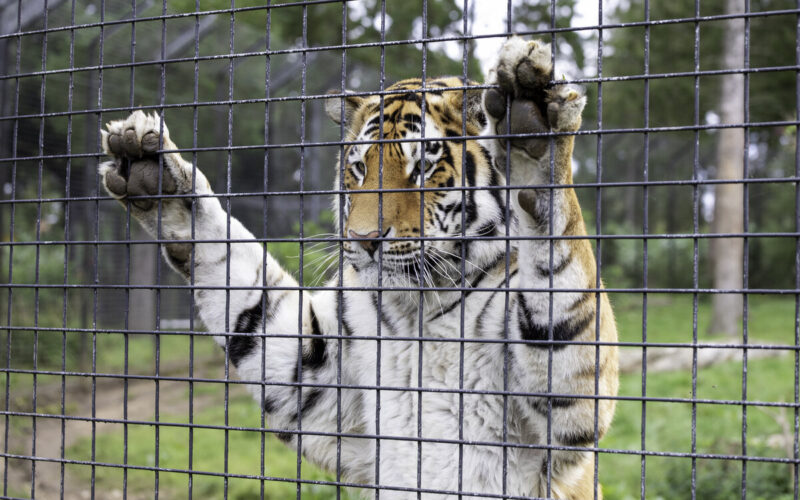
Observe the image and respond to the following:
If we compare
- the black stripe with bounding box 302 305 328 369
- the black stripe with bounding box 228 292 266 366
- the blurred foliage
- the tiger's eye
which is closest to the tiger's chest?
the black stripe with bounding box 302 305 328 369

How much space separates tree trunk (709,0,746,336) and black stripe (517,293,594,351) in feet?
30.2

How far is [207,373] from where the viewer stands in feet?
26.3

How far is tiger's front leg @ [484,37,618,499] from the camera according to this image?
1.63 metres

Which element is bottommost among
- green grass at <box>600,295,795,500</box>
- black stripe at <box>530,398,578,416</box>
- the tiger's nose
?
green grass at <box>600,295,795,500</box>

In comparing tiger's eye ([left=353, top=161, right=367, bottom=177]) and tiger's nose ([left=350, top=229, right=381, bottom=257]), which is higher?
tiger's eye ([left=353, top=161, right=367, bottom=177])

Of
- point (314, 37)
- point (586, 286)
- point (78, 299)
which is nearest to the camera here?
point (586, 286)

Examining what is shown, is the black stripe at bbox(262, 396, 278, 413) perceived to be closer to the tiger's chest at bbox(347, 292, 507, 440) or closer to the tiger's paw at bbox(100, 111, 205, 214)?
the tiger's chest at bbox(347, 292, 507, 440)

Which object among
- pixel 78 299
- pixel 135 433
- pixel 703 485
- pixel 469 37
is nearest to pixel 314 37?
pixel 78 299

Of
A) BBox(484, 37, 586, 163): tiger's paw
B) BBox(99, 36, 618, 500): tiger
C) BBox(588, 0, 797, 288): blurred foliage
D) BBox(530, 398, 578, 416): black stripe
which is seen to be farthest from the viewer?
BBox(588, 0, 797, 288): blurred foliage

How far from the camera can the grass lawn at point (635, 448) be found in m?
4.22

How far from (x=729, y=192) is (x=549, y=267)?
10.0 m

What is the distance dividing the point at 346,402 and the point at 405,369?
1.05ft

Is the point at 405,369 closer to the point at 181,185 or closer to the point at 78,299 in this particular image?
the point at 181,185

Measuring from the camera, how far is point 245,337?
263 cm
